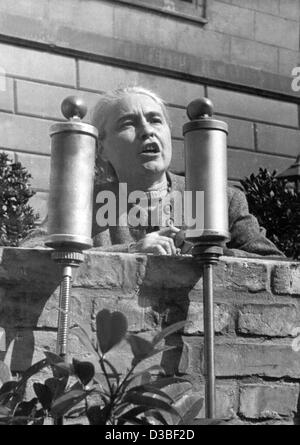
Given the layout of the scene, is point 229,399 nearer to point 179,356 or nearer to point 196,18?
point 179,356

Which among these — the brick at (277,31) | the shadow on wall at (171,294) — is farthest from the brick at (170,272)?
the brick at (277,31)

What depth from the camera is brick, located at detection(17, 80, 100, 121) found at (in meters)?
9.86

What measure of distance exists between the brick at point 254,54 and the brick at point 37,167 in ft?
10.3

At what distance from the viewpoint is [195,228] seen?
3039 mm

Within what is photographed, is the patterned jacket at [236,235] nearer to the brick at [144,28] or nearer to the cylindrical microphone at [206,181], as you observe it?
the cylindrical microphone at [206,181]

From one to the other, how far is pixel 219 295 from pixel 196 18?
27.7 ft

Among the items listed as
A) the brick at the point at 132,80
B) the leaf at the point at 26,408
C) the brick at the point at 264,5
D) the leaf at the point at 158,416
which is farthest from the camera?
the brick at the point at 264,5

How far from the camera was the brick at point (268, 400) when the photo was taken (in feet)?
10.2

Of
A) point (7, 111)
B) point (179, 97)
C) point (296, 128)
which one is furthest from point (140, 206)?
point (296, 128)

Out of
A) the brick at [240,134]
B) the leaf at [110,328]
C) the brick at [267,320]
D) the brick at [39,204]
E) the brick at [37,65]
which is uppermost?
the brick at [37,65]

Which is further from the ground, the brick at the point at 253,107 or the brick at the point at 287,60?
the brick at the point at 287,60

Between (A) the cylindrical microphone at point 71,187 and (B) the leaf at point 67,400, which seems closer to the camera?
(B) the leaf at point 67,400
